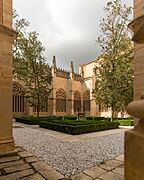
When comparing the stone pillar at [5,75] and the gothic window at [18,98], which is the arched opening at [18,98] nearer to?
the gothic window at [18,98]

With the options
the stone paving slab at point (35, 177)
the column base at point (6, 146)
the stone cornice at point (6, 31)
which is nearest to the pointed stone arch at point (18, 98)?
the column base at point (6, 146)

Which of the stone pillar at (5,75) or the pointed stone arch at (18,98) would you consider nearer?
the stone pillar at (5,75)

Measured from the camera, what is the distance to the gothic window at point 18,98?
2299cm

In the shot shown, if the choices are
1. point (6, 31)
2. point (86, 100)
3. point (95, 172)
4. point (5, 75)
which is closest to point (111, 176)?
point (95, 172)

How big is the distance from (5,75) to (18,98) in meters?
19.1

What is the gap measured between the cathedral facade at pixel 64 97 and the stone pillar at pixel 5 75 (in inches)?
731

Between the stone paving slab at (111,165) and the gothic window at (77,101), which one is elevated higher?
the gothic window at (77,101)

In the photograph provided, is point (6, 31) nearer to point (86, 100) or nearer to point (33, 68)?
point (33, 68)

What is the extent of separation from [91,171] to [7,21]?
4.24 m

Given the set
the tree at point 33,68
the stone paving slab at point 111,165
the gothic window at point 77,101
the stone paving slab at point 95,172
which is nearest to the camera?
the stone paving slab at point 95,172

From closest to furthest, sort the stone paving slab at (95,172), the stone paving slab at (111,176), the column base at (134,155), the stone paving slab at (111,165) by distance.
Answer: the column base at (134,155) < the stone paving slab at (111,176) < the stone paving slab at (95,172) < the stone paving slab at (111,165)

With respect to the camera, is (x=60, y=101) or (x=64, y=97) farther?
(x=64, y=97)

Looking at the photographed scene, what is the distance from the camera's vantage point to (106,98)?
15844mm

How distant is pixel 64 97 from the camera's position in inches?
1145
